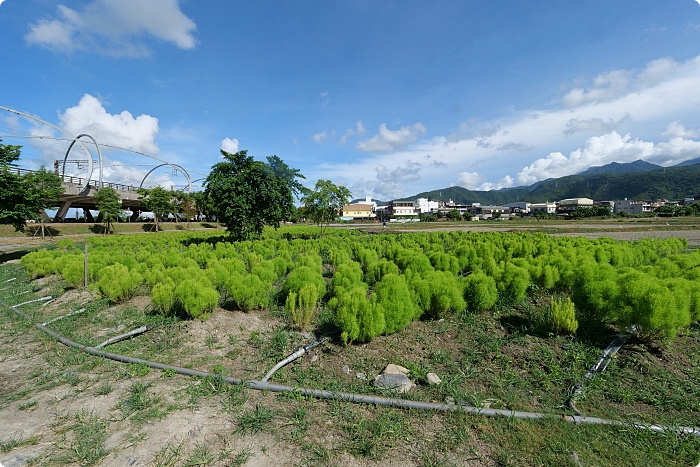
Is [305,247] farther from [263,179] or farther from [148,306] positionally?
[148,306]

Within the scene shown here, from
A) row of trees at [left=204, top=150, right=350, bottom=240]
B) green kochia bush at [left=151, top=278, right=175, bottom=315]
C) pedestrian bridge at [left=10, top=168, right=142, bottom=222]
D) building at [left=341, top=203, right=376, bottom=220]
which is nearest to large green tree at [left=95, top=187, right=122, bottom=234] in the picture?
pedestrian bridge at [left=10, top=168, right=142, bottom=222]

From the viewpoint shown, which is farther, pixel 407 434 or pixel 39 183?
pixel 39 183

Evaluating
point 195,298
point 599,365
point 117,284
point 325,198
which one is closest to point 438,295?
point 599,365

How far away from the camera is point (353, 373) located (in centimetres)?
380

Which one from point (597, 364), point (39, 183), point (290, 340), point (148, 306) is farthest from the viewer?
point (39, 183)

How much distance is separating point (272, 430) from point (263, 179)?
1495 centimetres

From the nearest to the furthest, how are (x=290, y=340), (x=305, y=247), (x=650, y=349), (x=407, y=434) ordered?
(x=407, y=434)
(x=650, y=349)
(x=290, y=340)
(x=305, y=247)

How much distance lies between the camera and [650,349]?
4.02 metres

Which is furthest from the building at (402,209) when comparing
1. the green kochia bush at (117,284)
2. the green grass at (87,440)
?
the green grass at (87,440)

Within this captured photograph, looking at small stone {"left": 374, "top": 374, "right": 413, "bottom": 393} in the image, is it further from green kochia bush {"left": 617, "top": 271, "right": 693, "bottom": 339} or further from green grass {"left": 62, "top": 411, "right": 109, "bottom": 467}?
green kochia bush {"left": 617, "top": 271, "right": 693, "bottom": 339}

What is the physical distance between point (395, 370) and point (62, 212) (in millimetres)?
54879

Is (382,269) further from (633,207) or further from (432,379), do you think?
(633,207)

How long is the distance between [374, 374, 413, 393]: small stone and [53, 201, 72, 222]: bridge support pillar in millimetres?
52843

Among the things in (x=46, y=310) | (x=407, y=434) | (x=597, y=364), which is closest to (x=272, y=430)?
(x=407, y=434)
